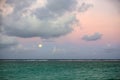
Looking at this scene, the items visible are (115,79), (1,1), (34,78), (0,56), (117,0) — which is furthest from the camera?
(34,78)

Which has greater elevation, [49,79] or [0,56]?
[0,56]

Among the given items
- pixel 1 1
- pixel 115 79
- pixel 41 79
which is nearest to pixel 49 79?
pixel 41 79

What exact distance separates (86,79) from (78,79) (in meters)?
0.46

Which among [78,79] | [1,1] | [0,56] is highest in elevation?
[1,1]

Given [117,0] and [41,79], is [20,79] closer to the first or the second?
[41,79]

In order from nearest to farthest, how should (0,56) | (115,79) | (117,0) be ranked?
(0,56) < (117,0) < (115,79)

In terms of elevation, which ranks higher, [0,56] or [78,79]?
[0,56]

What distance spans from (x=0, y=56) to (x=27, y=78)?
3647 millimetres

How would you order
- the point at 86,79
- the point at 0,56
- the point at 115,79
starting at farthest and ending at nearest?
the point at 86,79 → the point at 115,79 → the point at 0,56

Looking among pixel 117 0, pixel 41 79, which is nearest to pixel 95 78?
pixel 41 79

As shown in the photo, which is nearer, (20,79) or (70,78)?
(20,79)

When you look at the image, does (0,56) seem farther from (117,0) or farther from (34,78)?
(34,78)

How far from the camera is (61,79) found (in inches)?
345

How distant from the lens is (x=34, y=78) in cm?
902
